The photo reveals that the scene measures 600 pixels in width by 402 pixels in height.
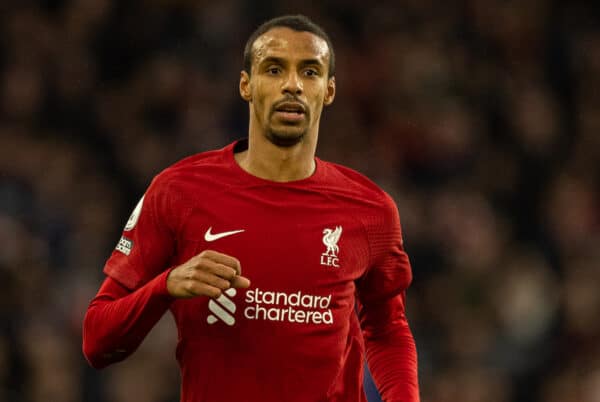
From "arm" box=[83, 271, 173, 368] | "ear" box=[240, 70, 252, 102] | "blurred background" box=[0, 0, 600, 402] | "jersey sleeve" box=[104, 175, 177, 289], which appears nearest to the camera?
"arm" box=[83, 271, 173, 368]

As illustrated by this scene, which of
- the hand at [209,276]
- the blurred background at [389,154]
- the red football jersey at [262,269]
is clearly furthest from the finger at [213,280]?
the blurred background at [389,154]

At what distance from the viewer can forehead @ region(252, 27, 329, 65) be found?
3.46m

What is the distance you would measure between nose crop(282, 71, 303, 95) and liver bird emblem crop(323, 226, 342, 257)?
444 millimetres

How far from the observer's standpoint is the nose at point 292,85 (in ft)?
11.2

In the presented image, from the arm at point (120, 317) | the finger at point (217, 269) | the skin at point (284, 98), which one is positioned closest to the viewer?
the finger at point (217, 269)

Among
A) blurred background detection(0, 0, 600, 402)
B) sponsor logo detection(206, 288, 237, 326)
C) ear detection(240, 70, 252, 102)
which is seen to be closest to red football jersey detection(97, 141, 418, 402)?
sponsor logo detection(206, 288, 237, 326)

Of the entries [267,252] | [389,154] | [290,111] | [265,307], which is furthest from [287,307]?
[389,154]

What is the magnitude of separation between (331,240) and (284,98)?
46cm

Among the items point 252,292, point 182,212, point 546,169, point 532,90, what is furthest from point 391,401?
point 532,90

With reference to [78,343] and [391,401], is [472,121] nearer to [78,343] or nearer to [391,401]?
[78,343]

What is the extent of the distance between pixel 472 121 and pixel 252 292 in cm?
651

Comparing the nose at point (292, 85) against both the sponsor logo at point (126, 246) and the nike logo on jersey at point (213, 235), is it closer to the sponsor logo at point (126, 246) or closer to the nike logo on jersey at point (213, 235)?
the nike logo on jersey at point (213, 235)

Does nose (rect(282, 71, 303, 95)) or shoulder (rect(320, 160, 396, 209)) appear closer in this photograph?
nose (rect(282, 71, 303, 95))

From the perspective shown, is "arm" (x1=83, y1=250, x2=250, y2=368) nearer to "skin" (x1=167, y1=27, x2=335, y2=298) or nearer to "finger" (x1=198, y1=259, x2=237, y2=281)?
"finger" (x1=198, y1=259, x2=237, y2=281)
